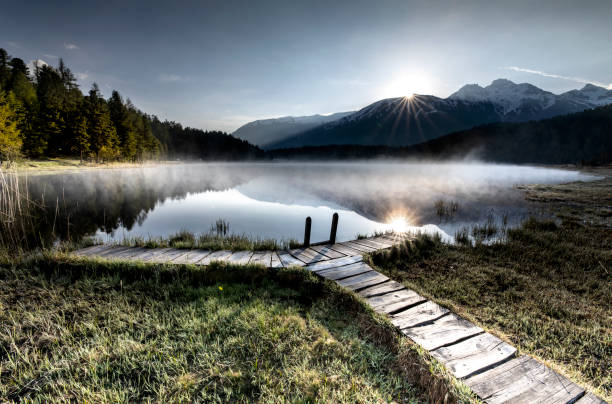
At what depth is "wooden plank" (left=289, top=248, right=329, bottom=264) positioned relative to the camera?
7195mm

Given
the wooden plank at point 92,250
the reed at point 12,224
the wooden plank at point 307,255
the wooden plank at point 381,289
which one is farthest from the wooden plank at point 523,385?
the reed at point 12,224

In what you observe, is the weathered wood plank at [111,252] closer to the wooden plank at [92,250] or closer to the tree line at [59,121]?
the wooden plank at [92,250]

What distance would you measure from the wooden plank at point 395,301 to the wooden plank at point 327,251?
7.92 ft

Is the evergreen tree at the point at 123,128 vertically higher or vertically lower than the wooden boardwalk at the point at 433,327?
higher

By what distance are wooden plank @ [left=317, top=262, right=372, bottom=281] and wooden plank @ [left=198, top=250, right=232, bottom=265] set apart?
273 centimetres

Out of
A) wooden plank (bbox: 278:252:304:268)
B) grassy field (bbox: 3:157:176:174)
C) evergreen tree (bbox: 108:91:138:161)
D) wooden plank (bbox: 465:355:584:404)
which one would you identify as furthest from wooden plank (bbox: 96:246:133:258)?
evergreen tree (bbox: 108:91:138:161)

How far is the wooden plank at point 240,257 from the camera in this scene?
6587 mm

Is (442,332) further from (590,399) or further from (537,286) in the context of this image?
(537,286)

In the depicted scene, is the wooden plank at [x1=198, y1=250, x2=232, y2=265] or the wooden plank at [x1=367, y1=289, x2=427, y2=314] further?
the wooden plank at [x1=198, y1=250, x2=232, y2=265]

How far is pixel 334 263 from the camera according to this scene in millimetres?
7012

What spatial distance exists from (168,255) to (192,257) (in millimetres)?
761

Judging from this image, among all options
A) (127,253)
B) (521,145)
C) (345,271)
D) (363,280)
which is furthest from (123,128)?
(521,145)

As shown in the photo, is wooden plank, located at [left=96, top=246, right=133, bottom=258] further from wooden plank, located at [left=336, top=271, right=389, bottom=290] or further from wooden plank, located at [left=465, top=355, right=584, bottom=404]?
wooden plank, located at [left=465, top=355, right=584, bottom=404]

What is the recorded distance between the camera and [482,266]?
7.68 meters
